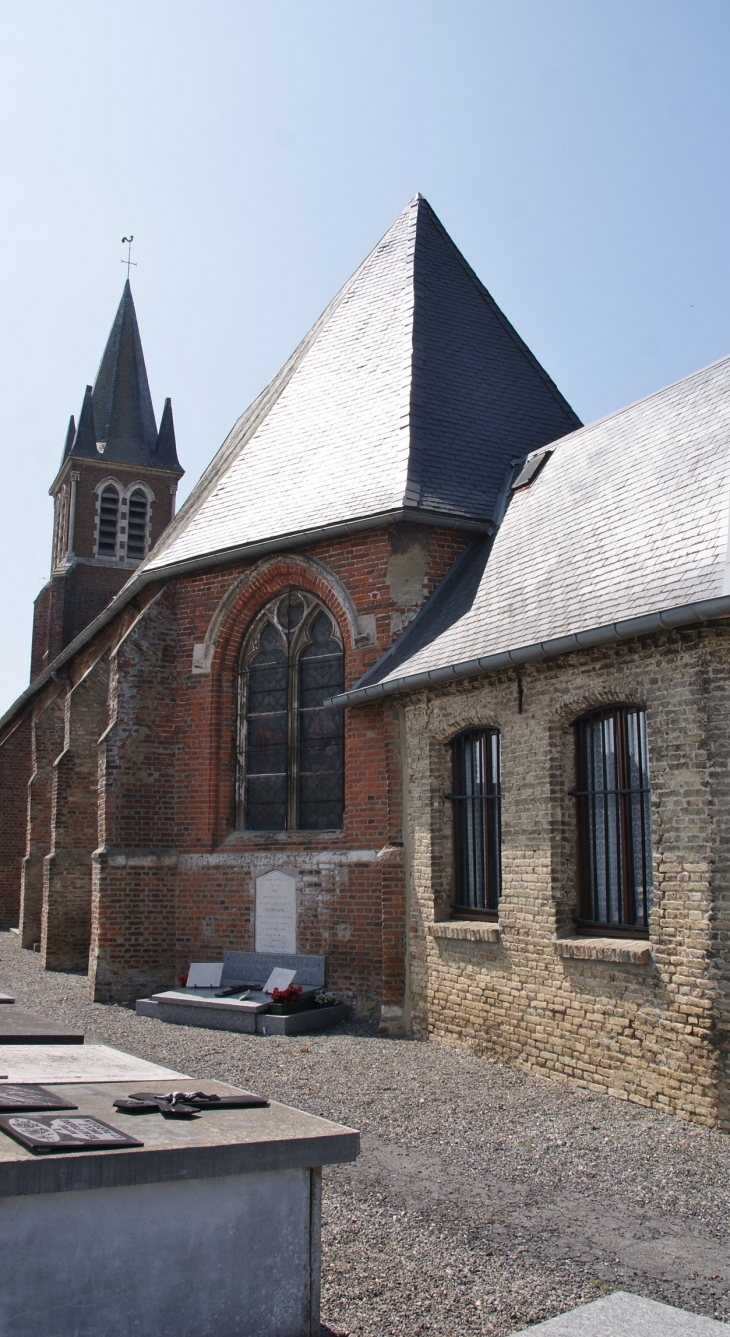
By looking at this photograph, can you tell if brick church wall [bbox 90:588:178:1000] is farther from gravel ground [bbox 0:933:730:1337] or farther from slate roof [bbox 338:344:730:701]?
gravel ground [bbox 0:933:730:1337]

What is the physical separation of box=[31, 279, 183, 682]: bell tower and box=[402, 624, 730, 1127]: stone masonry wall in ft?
67.8

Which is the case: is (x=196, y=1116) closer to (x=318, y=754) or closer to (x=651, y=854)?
(x=651, y=854)

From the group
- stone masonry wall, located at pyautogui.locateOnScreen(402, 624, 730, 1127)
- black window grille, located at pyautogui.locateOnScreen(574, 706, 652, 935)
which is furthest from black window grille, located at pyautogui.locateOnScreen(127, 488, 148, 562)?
black window grille, located at pyautogui.locateOnScreen(574, 706, 652, 935)

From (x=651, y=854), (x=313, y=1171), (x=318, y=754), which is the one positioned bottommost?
(x=313, y=1171)

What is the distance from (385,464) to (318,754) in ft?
11.5

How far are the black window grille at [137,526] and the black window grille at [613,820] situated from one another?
24.5 m

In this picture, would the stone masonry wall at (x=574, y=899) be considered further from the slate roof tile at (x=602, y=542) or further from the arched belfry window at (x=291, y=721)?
the arched belfry window at (x=291, y=721)

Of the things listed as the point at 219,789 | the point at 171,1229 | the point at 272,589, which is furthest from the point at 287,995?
the point at 171,1229

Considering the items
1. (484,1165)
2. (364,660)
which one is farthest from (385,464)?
(484,1165)

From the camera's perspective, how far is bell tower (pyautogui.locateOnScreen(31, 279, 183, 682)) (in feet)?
99.6

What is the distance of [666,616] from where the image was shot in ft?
23.8

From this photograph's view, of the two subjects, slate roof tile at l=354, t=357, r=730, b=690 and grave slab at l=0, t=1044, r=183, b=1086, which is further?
slate roof tile at l=354, t=357, r=730, b=690

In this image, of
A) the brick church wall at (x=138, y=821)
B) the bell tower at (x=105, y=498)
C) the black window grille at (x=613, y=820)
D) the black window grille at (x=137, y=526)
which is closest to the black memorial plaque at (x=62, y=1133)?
the black window grille at (x=613, y=820)

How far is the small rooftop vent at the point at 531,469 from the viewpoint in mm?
11977
